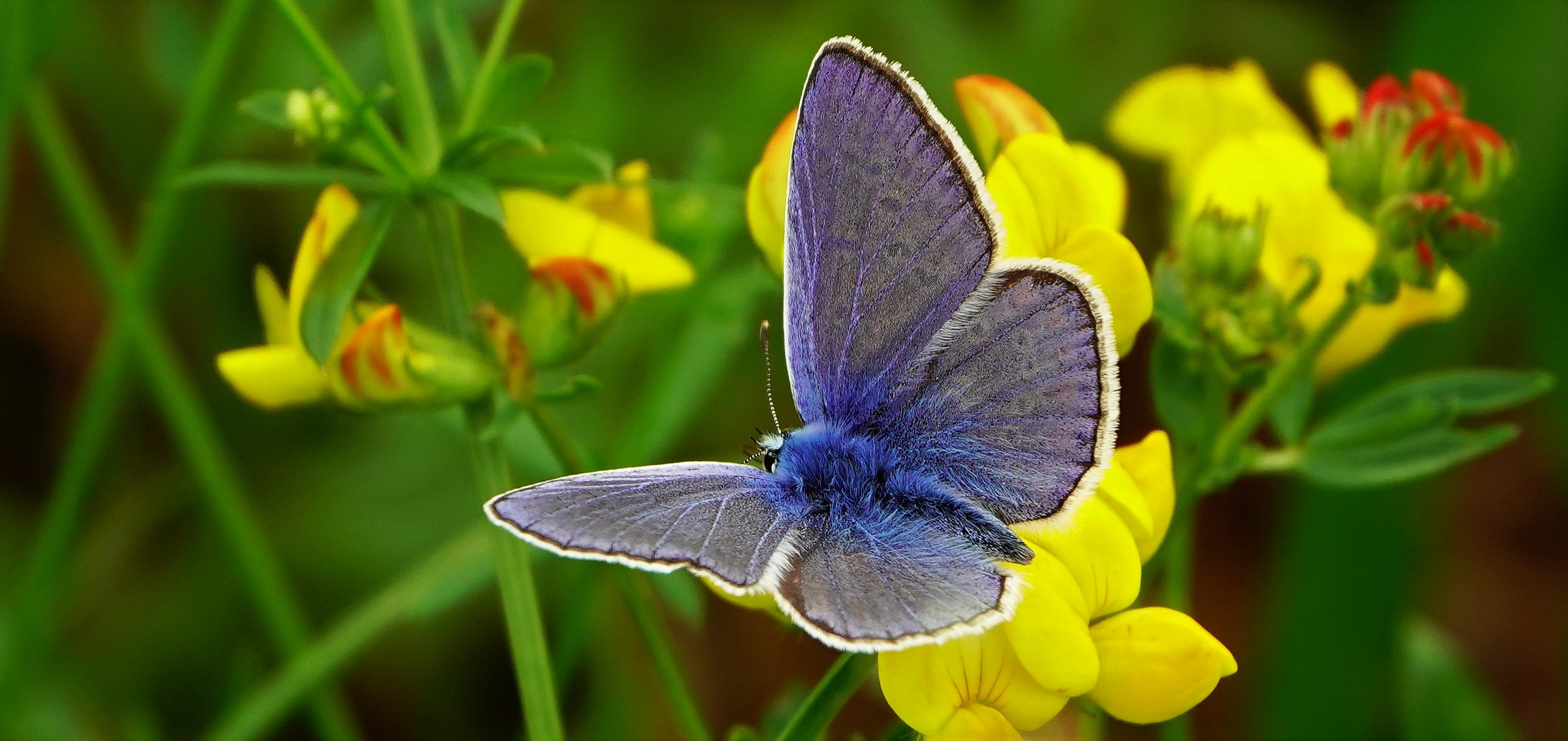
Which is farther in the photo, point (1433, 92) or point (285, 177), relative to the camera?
point (1433, 92)

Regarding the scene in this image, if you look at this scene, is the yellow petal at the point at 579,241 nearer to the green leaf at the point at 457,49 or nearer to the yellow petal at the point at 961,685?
the green leaf at the point at 457,49

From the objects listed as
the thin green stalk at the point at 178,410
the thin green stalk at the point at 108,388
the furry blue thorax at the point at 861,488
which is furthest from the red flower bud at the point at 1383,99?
the thin green stalk at the point at 178,410

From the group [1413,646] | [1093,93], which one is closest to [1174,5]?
[1093,93]

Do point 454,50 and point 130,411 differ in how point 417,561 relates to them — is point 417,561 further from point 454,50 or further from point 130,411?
point 454,50

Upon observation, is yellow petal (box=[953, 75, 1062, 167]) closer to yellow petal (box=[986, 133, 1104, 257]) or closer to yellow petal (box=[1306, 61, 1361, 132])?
yellow petal (box=[986, 133, 1104, 257])

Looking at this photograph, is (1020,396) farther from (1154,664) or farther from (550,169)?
(550,169)

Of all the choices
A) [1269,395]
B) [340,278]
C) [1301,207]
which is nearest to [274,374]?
[340,278]
